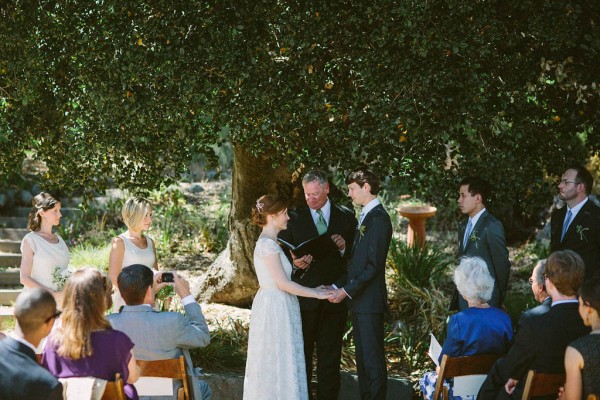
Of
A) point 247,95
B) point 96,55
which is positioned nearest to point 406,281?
point 247,95

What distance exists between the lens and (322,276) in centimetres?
644

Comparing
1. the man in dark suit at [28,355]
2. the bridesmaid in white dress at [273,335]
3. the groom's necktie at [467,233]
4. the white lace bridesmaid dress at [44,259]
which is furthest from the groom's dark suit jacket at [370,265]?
the man in dark suit at [28,355]

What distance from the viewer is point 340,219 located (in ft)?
21.6

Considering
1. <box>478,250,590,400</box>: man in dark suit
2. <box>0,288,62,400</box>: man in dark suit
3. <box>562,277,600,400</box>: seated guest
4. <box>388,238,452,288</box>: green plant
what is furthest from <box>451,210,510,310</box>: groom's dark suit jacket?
<box>0,288,62,400</box>: man in dark suit

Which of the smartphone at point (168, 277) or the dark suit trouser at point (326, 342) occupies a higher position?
the smartphone at point (168, 277)

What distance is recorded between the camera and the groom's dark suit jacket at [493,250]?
5934 mm

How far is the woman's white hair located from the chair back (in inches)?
88.1

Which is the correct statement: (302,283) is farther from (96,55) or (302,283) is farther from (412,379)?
(96,55)

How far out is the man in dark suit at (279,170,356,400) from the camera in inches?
252

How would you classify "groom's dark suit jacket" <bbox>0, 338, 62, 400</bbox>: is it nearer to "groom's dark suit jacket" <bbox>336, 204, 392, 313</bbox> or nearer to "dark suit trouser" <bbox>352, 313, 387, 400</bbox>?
"groom's dark suit jacket" <bbox>336, 204, 392, 313</bbox>

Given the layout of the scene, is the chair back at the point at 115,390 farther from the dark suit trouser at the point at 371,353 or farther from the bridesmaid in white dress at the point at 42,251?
the bridesmaid in white dress at the point at 42,251

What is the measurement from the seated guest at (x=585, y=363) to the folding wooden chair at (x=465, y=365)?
685 millimetres

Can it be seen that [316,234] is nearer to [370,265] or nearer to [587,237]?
[370,265]

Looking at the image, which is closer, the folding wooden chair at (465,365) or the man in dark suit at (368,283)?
the folding wooden chair at (465,365)
